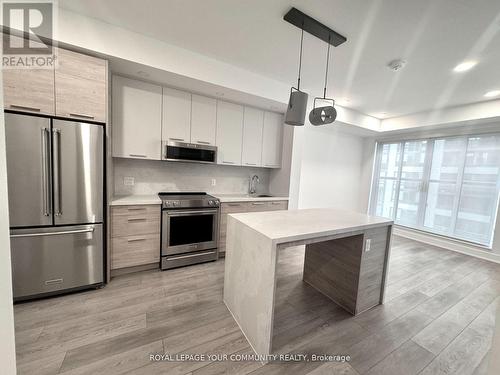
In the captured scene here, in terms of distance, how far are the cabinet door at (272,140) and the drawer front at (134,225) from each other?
2.07m

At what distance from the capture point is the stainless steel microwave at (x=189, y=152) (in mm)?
2883

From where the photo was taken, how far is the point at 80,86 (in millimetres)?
2059

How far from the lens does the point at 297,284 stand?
8.25 feet

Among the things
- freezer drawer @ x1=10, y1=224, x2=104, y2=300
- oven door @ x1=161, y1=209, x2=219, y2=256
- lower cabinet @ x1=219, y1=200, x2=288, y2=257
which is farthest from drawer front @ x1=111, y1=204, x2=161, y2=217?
lower cabinet @ x1=219, y1=200, x2=288, y2=257

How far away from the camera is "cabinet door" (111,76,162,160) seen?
262cm

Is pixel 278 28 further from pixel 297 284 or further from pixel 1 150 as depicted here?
pixel 297 284

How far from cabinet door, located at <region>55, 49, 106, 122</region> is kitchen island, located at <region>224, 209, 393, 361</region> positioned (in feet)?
6.07

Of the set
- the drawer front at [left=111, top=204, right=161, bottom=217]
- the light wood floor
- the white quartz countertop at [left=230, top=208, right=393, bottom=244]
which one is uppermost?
the white quartz countertop at [left=230, top=208, right=393, bottom=244]

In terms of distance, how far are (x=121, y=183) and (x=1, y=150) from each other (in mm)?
2336

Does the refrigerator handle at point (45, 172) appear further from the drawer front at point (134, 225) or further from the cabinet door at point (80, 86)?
the drawer front at point (134, 225)

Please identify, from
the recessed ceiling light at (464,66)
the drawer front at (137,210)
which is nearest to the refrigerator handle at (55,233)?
the drawer front at (137,210)

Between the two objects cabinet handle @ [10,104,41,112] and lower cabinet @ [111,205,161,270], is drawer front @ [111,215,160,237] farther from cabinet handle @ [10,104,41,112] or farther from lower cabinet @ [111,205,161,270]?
cabinet handle @ [10,104,41,112]

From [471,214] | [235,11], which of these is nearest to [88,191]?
[235,11]

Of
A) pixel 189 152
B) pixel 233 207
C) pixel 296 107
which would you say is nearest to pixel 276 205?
pixel 233 207
